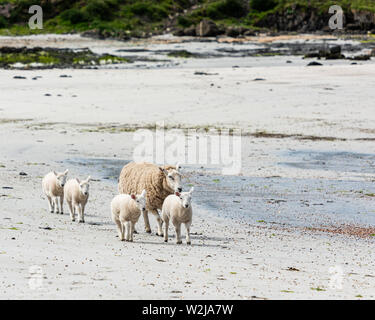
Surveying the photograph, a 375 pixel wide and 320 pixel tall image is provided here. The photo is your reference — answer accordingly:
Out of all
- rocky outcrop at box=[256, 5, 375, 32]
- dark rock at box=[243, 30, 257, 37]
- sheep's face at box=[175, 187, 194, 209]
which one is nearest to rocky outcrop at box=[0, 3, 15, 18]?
dark rock at box=[243, 30, 257, 37]

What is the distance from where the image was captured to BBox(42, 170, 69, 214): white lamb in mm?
16094

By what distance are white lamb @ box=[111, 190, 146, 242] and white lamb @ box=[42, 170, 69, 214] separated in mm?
2379

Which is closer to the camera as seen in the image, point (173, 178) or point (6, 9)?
point (173, 178)

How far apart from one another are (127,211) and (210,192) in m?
5.76

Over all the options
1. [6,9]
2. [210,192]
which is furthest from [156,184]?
[6,9]

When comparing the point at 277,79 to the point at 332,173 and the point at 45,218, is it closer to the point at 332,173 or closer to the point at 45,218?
the point at 332,173

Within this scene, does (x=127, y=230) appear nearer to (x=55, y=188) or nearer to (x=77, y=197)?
(x=77, y=197)

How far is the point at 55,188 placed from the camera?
53.2 ft

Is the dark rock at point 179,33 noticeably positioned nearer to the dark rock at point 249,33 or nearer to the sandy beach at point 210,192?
the dark rock at point 249,33

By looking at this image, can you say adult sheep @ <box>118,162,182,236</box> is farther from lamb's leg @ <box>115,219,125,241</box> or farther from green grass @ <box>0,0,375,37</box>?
green grass @ <box>0,0,375,37</box>

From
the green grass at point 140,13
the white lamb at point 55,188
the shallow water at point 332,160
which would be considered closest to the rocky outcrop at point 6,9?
the green grass at point 140,13

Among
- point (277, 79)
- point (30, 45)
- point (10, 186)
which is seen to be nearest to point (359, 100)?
point (277, 79)

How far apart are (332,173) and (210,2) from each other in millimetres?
112285

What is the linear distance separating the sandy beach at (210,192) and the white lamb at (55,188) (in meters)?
0.58
